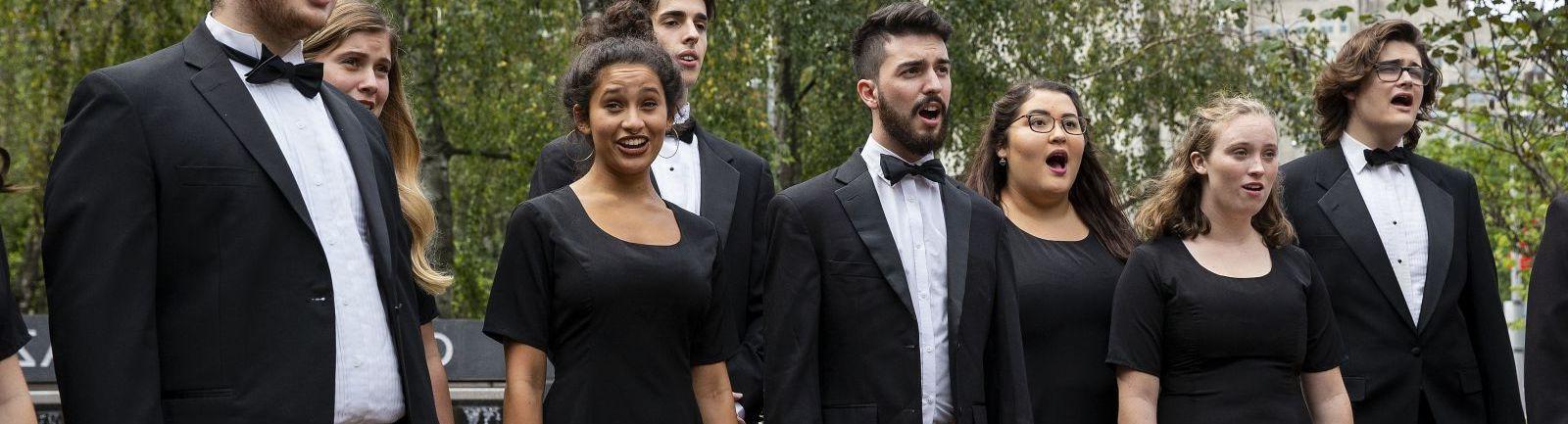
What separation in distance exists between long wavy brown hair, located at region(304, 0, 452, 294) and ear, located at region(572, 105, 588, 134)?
608mm

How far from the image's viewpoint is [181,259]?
3203mm

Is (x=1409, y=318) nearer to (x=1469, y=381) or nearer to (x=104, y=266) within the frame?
(x=1469, y=381)

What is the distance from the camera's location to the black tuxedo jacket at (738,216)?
16.2 ft

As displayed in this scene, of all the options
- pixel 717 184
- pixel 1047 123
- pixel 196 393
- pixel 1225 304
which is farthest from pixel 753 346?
pixel 196 393

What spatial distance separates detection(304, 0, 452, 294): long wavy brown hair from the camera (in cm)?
474

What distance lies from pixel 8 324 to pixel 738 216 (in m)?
2.43

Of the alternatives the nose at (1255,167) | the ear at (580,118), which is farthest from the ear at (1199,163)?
the ear at (580,118)

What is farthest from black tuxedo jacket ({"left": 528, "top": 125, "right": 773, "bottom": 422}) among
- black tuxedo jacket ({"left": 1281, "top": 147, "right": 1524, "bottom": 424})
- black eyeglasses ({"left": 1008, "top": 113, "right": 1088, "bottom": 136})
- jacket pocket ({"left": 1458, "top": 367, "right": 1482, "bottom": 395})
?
jacket pocket ({"left": 1458, "top": 367, "right": 1482, "bottom": 395})

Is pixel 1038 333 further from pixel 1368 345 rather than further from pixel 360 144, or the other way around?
pixel 360 144

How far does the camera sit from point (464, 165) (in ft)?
65.9

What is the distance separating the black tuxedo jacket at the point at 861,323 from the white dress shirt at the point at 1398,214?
179 cm

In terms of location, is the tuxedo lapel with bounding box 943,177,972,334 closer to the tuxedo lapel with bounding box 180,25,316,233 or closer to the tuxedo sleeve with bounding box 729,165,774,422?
the tuxedo sleeve with bounding box 729,165,774,422

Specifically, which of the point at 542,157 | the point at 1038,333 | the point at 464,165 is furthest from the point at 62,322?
the point at 464,165

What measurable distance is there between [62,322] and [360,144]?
78 cm
